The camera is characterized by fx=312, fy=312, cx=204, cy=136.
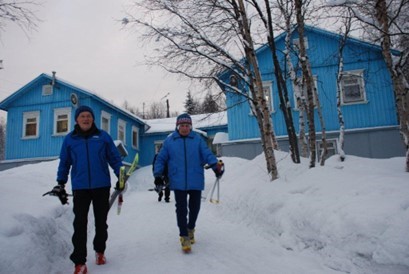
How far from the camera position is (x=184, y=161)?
4.31 meters

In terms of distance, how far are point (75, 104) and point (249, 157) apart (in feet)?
36.3

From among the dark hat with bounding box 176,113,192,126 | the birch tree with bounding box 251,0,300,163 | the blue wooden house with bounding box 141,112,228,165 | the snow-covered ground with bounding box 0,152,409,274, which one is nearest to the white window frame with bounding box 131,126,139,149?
the blue wooden house with bounding box 141,112,228,165

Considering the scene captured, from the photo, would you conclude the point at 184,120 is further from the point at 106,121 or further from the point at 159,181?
the point at 106,121

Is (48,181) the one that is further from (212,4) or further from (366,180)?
(366,180)

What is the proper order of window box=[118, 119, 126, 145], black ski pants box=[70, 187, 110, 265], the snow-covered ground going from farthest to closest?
window box=[118, 119, 126, 145], black ski pants box=[70, 187, 110, 265], the snow-covered ground

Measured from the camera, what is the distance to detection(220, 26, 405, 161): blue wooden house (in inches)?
589

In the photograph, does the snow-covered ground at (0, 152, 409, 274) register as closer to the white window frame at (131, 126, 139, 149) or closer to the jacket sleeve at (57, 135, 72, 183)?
the jacket sleeve at (57, 135, 72, 183)

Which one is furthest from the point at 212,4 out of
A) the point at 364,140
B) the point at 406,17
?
the point at 364,140

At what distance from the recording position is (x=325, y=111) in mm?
15766

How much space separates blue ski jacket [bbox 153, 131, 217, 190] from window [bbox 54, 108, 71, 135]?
650 inches

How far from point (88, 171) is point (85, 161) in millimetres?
123

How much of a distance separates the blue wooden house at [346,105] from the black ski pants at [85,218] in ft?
38.3

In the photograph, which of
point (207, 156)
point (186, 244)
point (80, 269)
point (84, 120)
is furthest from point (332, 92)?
point (80, 269)

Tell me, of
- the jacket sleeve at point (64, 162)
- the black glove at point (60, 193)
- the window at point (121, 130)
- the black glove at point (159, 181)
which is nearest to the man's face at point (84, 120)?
the jacket sleeve at point (64, 162)
